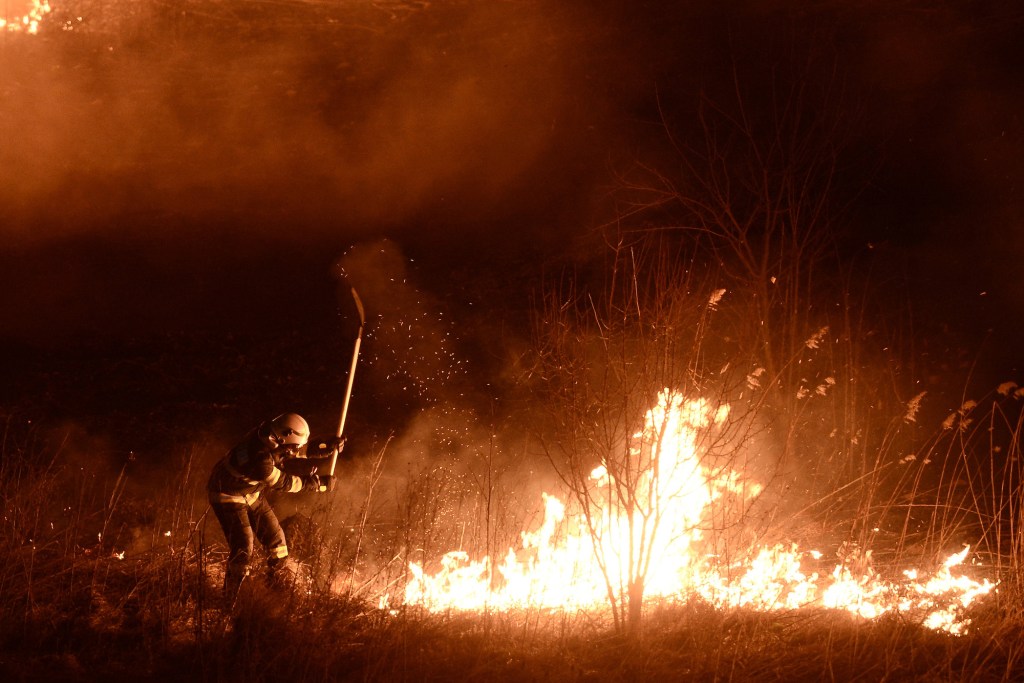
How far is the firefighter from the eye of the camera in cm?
732

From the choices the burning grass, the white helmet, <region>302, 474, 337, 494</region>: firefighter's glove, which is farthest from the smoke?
the burning grass

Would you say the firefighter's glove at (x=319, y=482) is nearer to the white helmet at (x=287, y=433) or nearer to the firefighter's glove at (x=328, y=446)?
the firefighter's glove at (x=328, y=446)

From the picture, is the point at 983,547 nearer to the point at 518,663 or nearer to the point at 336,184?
the point at 518,663

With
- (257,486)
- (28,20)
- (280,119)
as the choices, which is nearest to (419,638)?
(257,486)

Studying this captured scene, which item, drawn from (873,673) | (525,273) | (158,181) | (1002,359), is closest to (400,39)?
(158,181)

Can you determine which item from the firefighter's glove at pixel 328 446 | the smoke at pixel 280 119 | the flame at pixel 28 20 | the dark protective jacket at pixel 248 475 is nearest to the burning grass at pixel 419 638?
the dark protective jacket at pixel 248 475

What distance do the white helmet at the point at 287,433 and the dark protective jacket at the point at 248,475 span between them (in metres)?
0.09

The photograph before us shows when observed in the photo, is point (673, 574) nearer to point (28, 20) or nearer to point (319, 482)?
point (319, 482)

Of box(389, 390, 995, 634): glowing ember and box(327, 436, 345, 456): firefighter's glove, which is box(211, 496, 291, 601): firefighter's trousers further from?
box(389, 390, 995, 634): glowing ember

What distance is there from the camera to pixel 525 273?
15445 mm

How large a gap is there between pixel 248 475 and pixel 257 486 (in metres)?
0.18

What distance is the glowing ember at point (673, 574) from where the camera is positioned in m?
6.56

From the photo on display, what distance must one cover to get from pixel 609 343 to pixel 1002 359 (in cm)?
895

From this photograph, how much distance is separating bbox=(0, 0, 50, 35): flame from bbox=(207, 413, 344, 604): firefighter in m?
17.2
